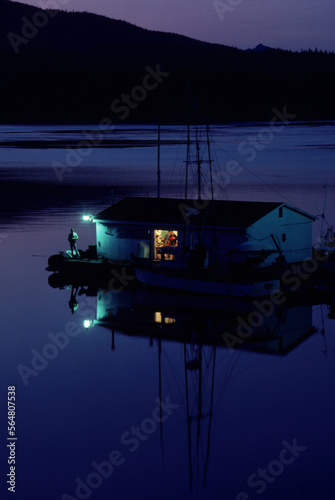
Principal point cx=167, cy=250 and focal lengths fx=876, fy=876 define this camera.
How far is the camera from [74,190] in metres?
79.7

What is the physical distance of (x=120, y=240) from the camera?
40.0 meters

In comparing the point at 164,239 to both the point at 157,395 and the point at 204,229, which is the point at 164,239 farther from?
the point at 157,395

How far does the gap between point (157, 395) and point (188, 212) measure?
14.1m

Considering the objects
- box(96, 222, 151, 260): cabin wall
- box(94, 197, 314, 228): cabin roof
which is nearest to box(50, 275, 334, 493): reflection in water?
box(96, 222, 151, 260): cabin wall

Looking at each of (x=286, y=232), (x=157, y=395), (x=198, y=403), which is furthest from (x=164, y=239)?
(x=198, y=403)

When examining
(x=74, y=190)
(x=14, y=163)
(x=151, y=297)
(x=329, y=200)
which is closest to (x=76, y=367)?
(x=151, y=297)

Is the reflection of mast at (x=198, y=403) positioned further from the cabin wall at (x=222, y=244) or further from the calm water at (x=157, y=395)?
the cabin wall at (x=222, y=244)

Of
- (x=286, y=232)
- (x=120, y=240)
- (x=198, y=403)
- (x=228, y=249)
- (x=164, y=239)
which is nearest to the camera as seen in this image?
(x=198, y=403)

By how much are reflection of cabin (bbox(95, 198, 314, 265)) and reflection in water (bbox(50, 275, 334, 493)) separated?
2424 mm

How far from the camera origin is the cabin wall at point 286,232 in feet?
120

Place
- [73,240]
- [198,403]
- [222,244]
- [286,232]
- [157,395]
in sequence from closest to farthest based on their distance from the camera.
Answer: [198,403] < [157,395] < [222,244] < [286,232] < [73,240]

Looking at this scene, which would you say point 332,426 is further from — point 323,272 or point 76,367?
point 323,272

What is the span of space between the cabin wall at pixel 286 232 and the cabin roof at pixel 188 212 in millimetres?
286

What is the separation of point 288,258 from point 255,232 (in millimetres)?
2745
